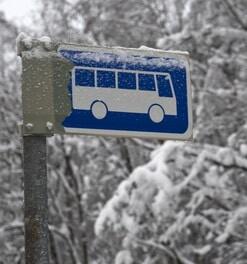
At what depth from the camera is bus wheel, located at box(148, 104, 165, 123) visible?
1.80m

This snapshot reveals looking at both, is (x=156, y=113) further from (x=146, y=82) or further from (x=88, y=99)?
(x=88, y=99)

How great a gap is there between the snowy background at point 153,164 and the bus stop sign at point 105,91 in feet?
7.46

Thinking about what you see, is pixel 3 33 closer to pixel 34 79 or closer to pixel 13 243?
pixel 13 243

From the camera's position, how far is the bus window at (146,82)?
70.9 inches

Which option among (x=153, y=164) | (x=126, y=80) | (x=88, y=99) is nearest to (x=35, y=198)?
(x=88, y=99)

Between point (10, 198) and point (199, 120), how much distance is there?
520cm

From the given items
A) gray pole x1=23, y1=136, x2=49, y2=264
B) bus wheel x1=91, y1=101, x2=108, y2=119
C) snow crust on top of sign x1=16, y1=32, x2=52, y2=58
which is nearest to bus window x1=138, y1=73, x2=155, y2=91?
bus wheel x1=91, y1=101, x2=108, y2=119

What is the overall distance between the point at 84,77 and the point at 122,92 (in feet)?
0.39

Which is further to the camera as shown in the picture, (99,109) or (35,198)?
(99,109)

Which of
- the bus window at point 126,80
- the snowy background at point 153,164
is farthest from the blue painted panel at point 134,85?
the snowy background at point 153,164

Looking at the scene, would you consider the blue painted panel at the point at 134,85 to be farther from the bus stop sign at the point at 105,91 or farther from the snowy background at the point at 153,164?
the snowy background at the point at 153,164

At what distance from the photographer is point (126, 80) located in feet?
5.88

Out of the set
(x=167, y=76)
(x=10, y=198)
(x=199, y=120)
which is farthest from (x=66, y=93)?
(x=10, y=198)

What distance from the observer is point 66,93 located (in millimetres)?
1705
